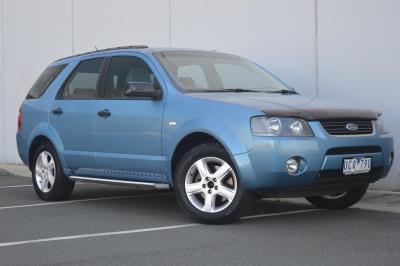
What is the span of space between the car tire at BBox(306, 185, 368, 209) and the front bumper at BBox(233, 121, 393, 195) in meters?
1.00

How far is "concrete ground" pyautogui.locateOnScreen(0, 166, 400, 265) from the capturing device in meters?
5.36

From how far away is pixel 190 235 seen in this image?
20.5 feet

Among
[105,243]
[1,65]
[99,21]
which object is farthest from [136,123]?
[1,65]

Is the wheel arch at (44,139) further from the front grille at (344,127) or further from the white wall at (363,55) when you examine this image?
the white wall at (363,55)

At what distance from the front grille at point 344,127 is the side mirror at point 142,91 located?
1782 millimetres

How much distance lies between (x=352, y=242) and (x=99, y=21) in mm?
9169

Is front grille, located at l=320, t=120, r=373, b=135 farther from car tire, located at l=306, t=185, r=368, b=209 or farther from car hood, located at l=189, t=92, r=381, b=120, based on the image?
car tire, located at l=306, t=185, r=368, b=209

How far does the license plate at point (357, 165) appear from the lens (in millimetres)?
6488

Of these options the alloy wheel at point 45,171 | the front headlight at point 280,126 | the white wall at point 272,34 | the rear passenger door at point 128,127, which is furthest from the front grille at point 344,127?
the alloy wheel at point 45,171

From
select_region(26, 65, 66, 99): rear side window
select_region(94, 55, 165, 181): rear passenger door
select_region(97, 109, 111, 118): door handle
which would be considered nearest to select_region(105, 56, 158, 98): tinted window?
select_region(94, 55, 165, 181): rear passenger door

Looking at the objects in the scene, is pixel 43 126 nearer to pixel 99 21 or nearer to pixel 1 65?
pixel 99 21

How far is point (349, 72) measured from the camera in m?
9.31

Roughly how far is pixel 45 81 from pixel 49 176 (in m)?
1.29

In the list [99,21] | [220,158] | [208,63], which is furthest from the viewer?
[99,21]
